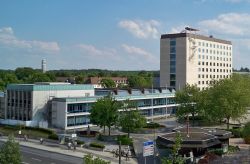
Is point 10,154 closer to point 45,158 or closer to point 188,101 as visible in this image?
point 45,158

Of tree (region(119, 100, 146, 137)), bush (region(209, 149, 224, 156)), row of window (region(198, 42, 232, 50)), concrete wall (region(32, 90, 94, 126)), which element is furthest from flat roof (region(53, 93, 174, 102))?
bush (region(209, 149, 224, 156))

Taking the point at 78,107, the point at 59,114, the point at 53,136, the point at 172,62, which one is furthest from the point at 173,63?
the point at 53,136

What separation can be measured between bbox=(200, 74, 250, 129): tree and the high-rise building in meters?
41.9

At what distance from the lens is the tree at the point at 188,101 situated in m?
78.1

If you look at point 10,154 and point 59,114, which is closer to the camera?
point 10,154

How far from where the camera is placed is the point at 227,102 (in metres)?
71.2

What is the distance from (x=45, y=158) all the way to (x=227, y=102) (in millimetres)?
36084

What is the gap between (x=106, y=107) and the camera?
2498 inches

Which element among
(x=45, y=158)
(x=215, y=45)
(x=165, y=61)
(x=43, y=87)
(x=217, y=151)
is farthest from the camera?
(x=215, y=45)

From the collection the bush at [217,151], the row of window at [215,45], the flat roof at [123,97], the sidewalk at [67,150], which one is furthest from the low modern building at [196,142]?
the row of window at [215,45]

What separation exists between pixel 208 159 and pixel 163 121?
145ft

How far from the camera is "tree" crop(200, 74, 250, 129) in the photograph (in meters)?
71.4

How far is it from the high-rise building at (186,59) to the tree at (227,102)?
4186cm

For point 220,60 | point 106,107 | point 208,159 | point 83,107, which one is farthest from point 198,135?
point 220,60
